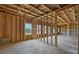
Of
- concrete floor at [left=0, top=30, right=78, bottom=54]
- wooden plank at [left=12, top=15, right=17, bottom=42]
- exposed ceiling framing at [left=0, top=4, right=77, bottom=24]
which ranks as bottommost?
concrete floor at [left=0, top=30, right=78, bottom=54]

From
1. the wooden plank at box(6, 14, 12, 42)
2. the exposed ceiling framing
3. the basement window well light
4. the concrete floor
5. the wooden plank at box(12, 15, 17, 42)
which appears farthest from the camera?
the basement window well light

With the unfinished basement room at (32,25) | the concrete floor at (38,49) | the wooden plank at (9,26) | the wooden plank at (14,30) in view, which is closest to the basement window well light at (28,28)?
the unfinished basement room at (32,25)

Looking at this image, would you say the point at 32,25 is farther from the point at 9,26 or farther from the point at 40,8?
the point at 40,8

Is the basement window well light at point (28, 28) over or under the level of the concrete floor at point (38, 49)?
over

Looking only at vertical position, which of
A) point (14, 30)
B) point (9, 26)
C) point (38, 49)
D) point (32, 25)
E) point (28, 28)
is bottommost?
point (38, 49)

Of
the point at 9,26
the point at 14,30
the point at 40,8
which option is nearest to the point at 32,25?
the point at 14,30

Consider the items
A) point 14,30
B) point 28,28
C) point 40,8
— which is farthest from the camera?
point 28,28

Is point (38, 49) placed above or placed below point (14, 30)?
below

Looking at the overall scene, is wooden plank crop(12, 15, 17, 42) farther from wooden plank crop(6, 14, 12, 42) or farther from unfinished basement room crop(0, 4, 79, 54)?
wooden plank crop(6, 14, 12, 42)

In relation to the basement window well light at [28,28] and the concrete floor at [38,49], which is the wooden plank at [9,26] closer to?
the concrete floor at [38,49]

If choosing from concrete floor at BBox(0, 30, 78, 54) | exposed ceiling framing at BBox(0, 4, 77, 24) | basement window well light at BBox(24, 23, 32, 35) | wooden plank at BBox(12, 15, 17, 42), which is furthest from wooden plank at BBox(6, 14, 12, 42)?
basement window well light at BBox(24, 23, 32, 35)

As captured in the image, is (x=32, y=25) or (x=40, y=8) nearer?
(x=40, y=8)
